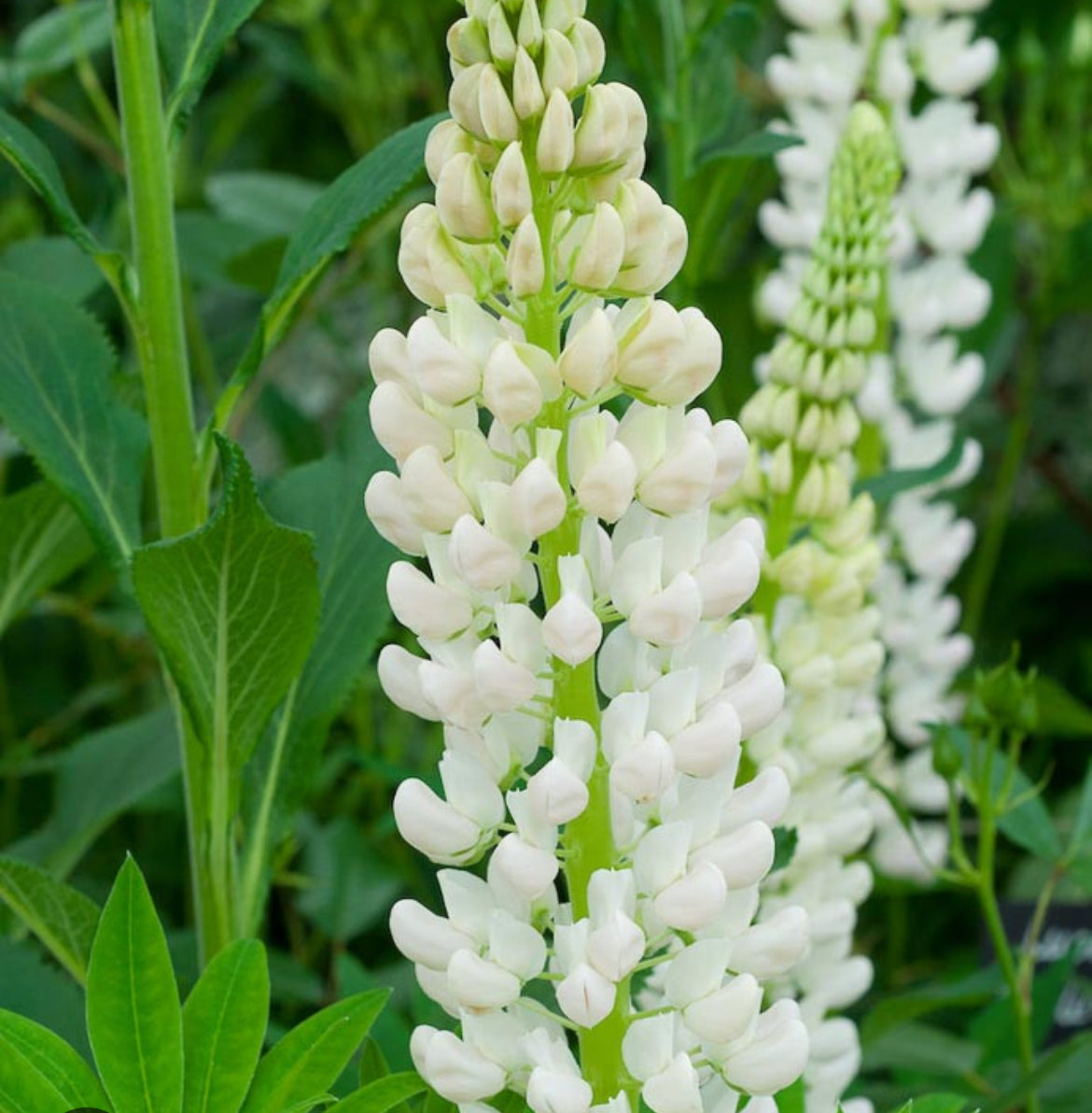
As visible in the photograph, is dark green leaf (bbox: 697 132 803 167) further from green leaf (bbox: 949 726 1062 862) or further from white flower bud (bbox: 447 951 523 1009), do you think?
white flower bud (bbox: 447 951 523 1009)

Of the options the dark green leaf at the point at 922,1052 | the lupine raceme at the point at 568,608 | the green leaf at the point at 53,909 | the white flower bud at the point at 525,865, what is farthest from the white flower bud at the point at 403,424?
the dark green leaf at the point at 922,1052

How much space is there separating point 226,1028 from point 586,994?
Answer: 0.10 metres

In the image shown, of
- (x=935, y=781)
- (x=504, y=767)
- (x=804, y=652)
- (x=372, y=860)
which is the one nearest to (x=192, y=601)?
(x=504, y=767)

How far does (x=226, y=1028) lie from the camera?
1.62ft

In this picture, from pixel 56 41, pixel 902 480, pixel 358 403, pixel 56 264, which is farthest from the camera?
pixel 56 41

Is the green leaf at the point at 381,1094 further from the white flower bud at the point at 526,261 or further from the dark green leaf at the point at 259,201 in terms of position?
the dark green leaf at the point at 259,201

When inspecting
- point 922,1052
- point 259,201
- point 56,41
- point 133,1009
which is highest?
point 56,41

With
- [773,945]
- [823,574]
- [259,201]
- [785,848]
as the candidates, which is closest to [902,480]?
[823,574]

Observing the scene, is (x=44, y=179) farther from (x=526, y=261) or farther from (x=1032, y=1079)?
(x=1032, y=1079)

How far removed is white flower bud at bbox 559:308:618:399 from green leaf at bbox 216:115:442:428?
0.45 feet

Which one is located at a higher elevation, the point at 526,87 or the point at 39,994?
the point at 526,87

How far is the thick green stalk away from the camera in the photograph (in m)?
0.62

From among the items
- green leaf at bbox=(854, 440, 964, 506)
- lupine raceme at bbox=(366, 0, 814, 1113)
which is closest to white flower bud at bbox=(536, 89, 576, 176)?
lupine raceme at bbox=(366, 0, 814, 1113)

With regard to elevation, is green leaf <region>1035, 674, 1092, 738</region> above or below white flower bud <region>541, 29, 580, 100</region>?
below
